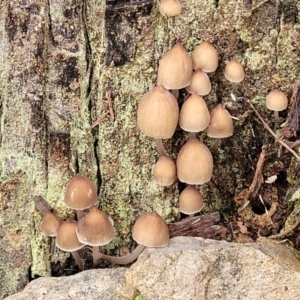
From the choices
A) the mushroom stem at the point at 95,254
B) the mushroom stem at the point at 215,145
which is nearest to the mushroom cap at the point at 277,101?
the mushroom stem at the point at 215,145

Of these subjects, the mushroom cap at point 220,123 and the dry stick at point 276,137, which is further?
the dry stick at point 276,137

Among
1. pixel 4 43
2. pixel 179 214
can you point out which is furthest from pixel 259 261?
pixel 4 43

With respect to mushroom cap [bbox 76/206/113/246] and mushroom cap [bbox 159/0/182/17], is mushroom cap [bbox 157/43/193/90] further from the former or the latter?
mushroom cap [bbox 76/206/113/246]

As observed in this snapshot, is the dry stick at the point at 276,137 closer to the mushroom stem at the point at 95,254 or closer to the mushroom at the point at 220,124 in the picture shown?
the mushroom at the point at 220,124

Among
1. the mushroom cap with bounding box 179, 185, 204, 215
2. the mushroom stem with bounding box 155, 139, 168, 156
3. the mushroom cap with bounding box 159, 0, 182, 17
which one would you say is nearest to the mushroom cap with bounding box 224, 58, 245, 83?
the mushroom cap with bounding box 159, 0, 182, 17

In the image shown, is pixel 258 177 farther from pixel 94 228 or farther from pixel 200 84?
pixel 94 228

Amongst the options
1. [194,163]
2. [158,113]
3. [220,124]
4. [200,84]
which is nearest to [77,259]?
[194,163]
